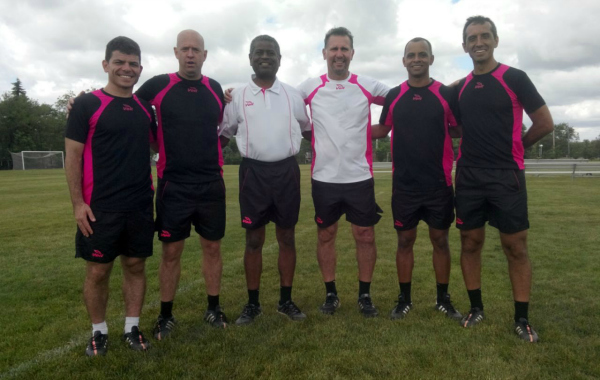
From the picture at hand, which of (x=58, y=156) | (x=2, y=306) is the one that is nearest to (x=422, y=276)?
(x=2, y=306)

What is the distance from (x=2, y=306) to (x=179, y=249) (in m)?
2.29

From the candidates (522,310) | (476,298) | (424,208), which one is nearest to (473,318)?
(476,298)

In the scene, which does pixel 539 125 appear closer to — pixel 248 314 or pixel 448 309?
pixel 448 309

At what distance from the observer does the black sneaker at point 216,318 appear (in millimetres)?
3988

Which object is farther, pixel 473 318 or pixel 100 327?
pixel 473 318

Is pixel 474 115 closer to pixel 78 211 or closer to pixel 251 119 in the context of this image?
pixel 251 119

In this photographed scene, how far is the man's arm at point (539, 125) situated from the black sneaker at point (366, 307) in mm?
Result: 1975

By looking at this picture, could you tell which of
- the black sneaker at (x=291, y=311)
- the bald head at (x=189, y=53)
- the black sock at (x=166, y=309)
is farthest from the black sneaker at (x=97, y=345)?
the bald head at (x=189, y=53)

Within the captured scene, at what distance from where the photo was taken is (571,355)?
10.7 feet

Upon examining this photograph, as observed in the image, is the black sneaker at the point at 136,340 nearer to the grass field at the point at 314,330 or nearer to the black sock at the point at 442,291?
the grass field at the point at 314,330

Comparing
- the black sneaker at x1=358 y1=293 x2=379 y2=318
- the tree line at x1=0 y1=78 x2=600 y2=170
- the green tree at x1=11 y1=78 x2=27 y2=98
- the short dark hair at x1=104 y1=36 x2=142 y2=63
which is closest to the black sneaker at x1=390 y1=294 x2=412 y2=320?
the black sneaker at x1=358 y1=293 x2=379 y2=318

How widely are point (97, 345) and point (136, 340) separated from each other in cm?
28

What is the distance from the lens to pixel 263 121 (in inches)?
160

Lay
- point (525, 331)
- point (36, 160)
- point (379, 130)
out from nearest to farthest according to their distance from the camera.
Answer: point (525, 331) → point (379, 130) → point (36, 160)
